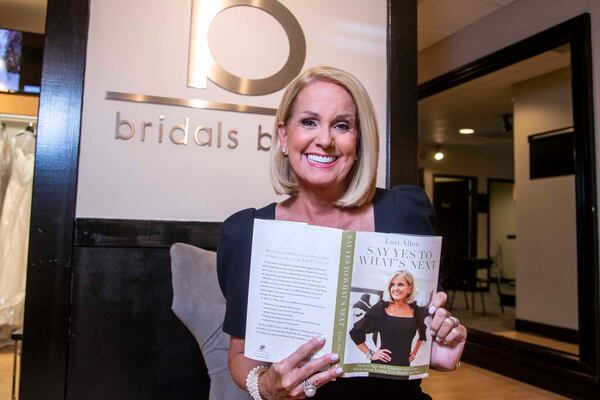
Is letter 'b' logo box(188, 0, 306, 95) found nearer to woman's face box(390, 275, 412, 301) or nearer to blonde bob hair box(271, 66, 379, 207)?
blonde bob hair box(271, 66, 379, 207)

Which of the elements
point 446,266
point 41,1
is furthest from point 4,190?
point 446,266

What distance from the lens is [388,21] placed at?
2.28m

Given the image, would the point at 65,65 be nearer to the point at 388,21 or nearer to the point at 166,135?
the point at 166,135

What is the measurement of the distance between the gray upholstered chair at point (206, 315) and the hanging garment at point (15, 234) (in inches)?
112

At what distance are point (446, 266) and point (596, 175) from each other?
11.2 ft

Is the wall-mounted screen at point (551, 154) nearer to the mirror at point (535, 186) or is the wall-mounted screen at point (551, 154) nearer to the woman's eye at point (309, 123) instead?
the mirror at point (535, 186)

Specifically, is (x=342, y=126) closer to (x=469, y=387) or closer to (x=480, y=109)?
(x=469, y=387)

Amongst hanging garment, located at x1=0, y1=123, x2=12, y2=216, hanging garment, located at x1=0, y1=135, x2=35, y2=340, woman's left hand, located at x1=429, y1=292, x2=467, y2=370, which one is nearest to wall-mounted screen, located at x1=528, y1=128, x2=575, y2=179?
woman's left hand, located at x1=429, y1=292, x2=467, y2=370

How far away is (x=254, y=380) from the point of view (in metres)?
0.99

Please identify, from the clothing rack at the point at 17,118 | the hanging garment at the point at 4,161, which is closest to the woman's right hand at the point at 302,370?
the hanging garment at the point at 4,161

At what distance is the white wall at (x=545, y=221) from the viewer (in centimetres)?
491

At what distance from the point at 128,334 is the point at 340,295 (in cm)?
129

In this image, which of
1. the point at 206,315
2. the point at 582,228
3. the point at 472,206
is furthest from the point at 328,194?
the point at 472,206

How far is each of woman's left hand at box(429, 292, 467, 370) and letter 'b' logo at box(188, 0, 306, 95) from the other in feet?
4.42
